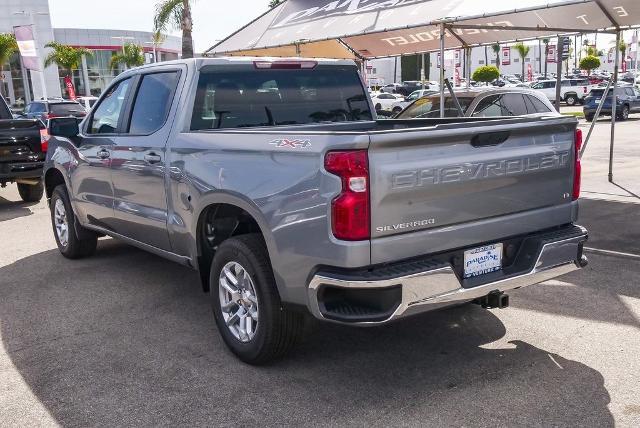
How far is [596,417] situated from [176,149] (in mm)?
3087

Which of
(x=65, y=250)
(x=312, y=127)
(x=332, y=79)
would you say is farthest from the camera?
(x=65, y=250)

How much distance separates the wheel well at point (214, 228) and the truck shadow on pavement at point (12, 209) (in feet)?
20.8

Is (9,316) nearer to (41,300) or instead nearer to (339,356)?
(41,300)

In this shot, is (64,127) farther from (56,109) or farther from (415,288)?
(56,109)

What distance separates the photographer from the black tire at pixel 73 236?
6543mm

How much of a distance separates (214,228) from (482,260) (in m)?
1.89

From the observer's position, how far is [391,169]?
322 centimetres

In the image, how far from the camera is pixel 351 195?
10.4 feet

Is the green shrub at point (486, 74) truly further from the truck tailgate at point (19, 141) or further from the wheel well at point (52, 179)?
the wheel well at point (52, 179)

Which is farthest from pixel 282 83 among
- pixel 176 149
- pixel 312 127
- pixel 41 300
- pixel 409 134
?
pixel 41 300

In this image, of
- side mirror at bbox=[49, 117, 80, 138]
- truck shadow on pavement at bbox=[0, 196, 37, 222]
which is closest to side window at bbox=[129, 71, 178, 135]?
side mirror at bbox=[49, 117, 80, 138]

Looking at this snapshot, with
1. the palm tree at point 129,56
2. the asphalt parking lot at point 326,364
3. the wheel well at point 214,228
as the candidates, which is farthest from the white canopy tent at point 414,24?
the palm tree at point 129,56

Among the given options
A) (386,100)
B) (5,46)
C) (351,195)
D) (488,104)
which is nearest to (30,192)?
(488,104)

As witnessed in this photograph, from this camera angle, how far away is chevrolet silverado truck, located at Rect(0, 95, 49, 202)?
9891 millimetres
